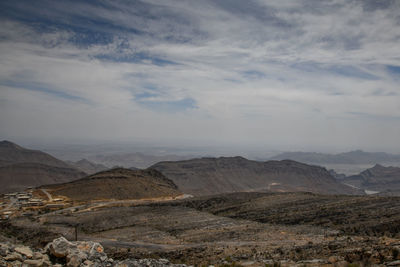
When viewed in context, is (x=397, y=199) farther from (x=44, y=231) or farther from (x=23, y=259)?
(x=44, y=231)

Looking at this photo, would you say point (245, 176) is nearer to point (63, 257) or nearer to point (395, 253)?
point (395, 253)

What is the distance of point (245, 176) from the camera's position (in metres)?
155

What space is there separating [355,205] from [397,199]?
4743 millimetres

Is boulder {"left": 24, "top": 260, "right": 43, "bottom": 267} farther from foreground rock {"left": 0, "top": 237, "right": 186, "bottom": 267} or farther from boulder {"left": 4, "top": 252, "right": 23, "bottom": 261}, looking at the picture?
boulder {"left": 4, "top": 252, "right": 23, "bottom": 261}

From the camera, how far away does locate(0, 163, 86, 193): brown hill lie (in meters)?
112

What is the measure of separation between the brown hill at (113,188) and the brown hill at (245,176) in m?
52.1

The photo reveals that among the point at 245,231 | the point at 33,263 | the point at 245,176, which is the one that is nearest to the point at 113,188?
the point at 245,231

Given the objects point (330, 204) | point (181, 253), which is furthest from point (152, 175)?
point (181, 253)

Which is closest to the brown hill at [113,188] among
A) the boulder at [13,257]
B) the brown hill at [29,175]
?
the brown hill at [29,175]

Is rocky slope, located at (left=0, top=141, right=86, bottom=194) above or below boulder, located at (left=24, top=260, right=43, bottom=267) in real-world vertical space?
below

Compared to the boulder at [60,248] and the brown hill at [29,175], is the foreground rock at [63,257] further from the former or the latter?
the brown hill at [29,175]

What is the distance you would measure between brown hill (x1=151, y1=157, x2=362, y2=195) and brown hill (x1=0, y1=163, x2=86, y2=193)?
40.4 m

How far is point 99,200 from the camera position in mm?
60719

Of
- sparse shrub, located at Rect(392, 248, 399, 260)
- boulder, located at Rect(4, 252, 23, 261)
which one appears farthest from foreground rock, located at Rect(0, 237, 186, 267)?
sparse shrub, located at Rect(392, 248, 399, 260)
